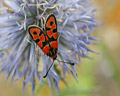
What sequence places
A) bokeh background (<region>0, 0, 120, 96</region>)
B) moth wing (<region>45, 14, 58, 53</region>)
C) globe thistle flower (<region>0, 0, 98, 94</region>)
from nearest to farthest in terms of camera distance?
moth wing (<region>45, 14, 58, 53</region>)
globe thistle flower (<region>0, 0, 98, 94</region>)
bokeh background (<region>0, 0, 120, 96</region>)

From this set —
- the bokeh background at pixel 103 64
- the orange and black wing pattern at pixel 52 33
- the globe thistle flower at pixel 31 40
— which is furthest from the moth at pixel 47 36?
the bokeh background at pixel 103 64

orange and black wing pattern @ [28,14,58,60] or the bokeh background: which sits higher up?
orange and black wing pattern @ [28,14,58,60]

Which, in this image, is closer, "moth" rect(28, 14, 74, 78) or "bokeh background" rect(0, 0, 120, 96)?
"moth" rect(28, 14, 74, 78)

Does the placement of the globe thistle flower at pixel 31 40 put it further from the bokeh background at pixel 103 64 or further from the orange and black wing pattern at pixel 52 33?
the bokeh background at pixel 103 64

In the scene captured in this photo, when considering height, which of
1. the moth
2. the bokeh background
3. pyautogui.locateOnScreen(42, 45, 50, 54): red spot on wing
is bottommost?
the bokeh background

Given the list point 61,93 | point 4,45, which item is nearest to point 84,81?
point 61,93

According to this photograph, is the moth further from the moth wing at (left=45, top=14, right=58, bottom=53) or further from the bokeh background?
the bokeh background

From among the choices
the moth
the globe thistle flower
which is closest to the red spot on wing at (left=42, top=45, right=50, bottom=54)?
the moth

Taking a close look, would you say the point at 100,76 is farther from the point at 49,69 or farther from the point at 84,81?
the point at 49,69
